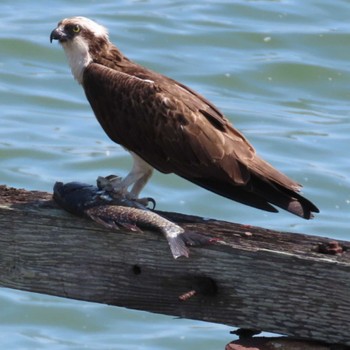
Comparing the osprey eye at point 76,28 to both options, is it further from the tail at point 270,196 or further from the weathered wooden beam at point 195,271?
the weathered wooden beam at point 195,271

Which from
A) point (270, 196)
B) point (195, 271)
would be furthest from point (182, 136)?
point (195, 271)

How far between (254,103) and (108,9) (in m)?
3.06

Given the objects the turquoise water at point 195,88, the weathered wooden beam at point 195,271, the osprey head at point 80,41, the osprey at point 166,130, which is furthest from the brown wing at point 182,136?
the turquoise water at point 195,88

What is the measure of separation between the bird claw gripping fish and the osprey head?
5.31ft

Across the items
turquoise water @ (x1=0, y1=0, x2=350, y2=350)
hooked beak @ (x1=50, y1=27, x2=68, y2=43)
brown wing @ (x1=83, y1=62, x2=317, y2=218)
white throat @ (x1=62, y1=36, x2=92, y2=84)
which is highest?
hooked beak @ (x1=50, y1=27, x2=68, y2=43)

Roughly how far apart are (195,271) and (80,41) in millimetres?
2601

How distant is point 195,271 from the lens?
4383 mm

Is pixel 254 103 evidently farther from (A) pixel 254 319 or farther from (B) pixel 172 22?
(A) pixel 254 319

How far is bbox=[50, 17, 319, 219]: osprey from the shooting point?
5656 mm

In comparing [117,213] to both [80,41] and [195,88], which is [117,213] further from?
[195,88]

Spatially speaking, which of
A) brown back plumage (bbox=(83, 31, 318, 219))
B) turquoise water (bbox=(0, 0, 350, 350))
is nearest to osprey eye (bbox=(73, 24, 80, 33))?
brown back plumage (bbox=(83, 31, 318, 219))

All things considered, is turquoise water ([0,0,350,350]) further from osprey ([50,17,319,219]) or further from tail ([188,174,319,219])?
tail ([188,174,319,219])

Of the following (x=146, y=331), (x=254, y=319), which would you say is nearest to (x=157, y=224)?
(x=254, y=319)

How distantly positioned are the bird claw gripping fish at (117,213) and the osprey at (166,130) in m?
0.76
